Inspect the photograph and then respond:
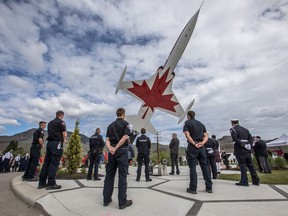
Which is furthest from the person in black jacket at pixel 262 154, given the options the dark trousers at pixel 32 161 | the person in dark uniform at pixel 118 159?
the dark trousers at pixel 32 161

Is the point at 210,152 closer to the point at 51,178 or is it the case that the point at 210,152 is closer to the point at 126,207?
the point at 126,207

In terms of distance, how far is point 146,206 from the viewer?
2953mm

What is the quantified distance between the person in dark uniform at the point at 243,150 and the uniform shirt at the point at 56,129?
4379mm

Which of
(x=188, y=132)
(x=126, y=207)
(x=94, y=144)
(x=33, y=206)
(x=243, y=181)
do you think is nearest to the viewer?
(x=126, y=207)

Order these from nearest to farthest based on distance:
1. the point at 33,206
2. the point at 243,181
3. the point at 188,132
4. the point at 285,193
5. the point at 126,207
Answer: the point at 126,207 → the point at 33,206 → the point at 285,193 → the point at 188,132 → the point at 243,181

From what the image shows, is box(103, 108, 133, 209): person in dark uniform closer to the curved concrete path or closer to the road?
the curved concrete path

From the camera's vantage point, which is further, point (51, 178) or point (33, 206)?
point (51, 178)

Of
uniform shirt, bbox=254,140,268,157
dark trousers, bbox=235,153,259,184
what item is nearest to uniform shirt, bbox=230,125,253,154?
dark trousers, bbox=235,153,259,184

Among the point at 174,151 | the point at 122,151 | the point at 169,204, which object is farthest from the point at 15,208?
the point at 174,151

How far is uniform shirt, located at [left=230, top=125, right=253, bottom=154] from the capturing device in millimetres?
4864

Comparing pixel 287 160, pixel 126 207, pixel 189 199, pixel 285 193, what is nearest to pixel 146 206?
pixel 126 207

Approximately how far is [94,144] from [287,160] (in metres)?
11.0

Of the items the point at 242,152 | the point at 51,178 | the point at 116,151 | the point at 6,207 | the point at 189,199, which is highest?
the point at 242,152

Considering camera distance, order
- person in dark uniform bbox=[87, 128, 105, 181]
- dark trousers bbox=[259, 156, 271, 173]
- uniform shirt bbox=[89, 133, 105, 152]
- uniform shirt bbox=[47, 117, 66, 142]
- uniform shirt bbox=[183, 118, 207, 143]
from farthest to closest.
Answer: dark trousers bbox=[259, 156, 271, 173] → uniform shirt bbox=[89, 133, 105, 152] → person in dark uniform bbox=[87, 128, 105, 181] → uniform shirt bbox=[47, 117, 66, 142] → uniform shirt bbox=[183, 118, 207, 143]
